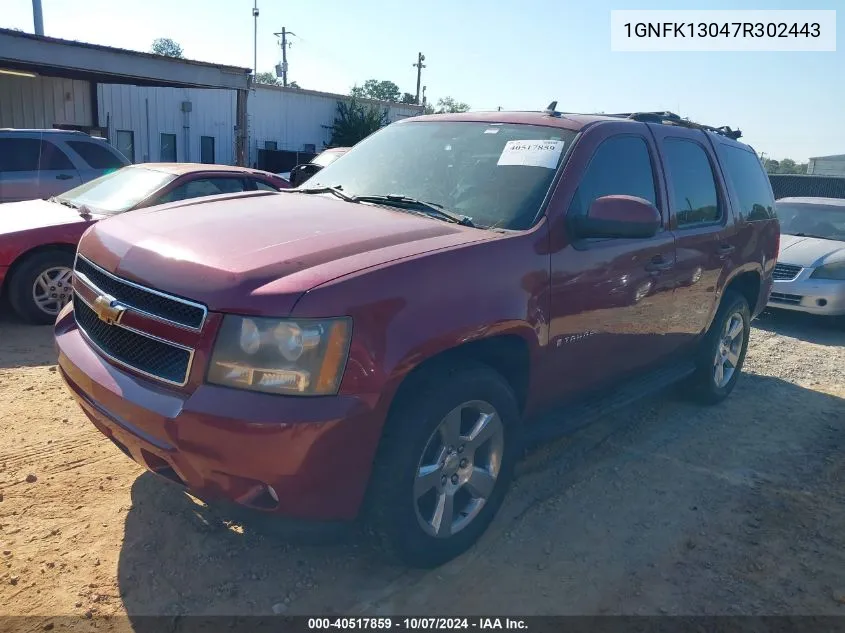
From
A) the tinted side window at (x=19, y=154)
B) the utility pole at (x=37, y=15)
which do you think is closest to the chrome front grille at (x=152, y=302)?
the tinted side window at (x=19, y=154)

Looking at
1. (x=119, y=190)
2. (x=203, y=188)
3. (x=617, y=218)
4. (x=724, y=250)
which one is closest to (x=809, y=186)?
(x=724, y=250)

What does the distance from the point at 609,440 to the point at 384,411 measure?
8.22ft

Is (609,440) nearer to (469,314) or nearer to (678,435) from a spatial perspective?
(678,435)

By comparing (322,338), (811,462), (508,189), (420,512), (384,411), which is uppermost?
(508,189)

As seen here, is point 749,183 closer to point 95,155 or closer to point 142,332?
point 142,332

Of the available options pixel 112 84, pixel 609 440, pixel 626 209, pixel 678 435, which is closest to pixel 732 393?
pixel 678 435

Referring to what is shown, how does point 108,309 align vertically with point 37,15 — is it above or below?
below

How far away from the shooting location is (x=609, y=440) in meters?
4.55

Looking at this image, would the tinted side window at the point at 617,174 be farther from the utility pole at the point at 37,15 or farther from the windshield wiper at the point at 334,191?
the utility pole at the point at 37,15

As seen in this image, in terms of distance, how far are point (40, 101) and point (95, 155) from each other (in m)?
11.3

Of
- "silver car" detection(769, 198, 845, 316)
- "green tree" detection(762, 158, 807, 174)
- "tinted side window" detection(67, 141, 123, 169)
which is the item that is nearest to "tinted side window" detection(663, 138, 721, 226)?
"silver car" detection(769, 198, 845, 316)

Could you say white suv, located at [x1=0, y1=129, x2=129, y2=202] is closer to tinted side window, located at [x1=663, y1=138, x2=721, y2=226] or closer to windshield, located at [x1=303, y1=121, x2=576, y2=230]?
windshield, located at [x1=303, y1=121, x2=576, y2=230]

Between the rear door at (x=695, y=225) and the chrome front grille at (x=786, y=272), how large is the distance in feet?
13.5

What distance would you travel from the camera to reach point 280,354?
238cm
